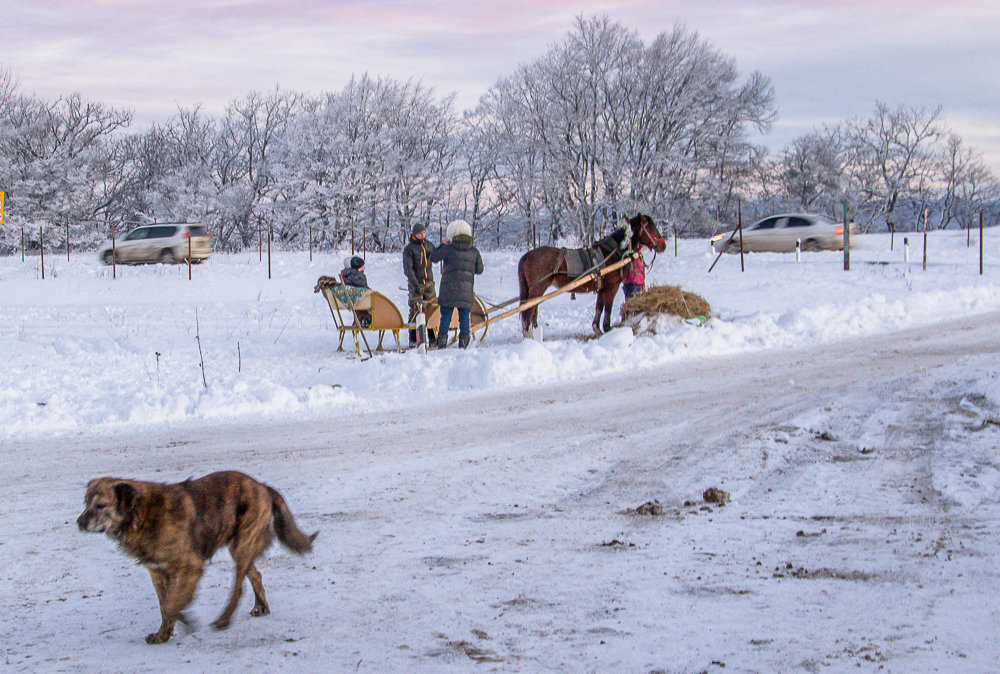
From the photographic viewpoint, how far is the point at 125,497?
337 centimetres

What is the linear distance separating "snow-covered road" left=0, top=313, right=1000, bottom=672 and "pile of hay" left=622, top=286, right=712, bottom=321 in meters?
4.84

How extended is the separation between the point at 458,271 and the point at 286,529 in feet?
28.1

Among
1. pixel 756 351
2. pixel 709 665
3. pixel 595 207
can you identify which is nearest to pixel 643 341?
pixel 756 351

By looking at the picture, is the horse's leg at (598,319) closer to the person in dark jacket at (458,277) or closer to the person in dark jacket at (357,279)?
the person in dark jacket at (458,277)

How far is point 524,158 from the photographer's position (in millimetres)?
43750

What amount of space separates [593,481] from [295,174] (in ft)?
149

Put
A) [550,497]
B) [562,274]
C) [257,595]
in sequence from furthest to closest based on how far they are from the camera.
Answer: [562,274], [550,497], [257,595]

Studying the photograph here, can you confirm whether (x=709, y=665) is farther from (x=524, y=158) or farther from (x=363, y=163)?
(x=363, y=163)

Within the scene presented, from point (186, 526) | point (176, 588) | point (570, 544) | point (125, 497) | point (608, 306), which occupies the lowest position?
point (570, 544)

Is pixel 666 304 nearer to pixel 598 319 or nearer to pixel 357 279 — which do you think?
pixel 598 319

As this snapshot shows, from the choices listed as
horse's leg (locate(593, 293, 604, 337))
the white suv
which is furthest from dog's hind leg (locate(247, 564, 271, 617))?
the white suv

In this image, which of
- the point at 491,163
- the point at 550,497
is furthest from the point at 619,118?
the point at 550,497

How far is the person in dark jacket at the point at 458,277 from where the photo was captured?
12.2 meters

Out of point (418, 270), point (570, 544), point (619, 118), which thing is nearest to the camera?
point (570, 544)
